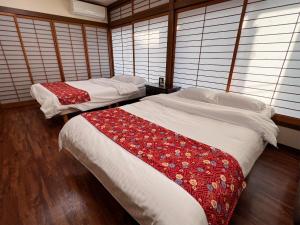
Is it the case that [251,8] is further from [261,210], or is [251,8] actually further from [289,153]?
[261,210]

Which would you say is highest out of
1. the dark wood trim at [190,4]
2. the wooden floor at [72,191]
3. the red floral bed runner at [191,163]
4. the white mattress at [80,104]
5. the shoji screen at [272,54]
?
the dark wood trim at [190,4]

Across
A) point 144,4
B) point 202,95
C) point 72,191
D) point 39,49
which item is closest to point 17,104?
point 39,49

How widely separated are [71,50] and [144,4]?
2.37 m

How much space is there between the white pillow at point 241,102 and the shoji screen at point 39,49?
166 inches

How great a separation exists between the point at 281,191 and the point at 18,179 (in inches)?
107

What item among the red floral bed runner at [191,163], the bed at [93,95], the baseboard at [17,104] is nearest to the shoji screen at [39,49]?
the baseboard at [17,104]

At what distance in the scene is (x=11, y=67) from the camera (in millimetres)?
3629

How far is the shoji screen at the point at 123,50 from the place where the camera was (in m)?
4.29

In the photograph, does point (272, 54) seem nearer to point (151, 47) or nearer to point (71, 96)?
point (151, 47)

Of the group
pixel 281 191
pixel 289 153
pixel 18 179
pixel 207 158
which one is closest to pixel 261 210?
pixel 281 191

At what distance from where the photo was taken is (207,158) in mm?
1105

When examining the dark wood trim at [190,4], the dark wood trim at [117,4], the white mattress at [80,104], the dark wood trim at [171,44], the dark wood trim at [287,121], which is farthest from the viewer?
the dark wood trim at [117,4]

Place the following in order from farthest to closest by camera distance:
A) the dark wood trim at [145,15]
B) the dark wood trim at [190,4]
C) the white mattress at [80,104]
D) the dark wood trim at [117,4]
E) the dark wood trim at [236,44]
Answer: the dark wood trim at [117,4]
the dark wood trim at [145,15]
the white mattress at [80,104]
the dark wood trim at [190,4]
the dark wood trim at [236,44]

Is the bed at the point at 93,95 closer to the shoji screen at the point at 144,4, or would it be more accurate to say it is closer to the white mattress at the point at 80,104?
the white mattress at the point at 80,104
